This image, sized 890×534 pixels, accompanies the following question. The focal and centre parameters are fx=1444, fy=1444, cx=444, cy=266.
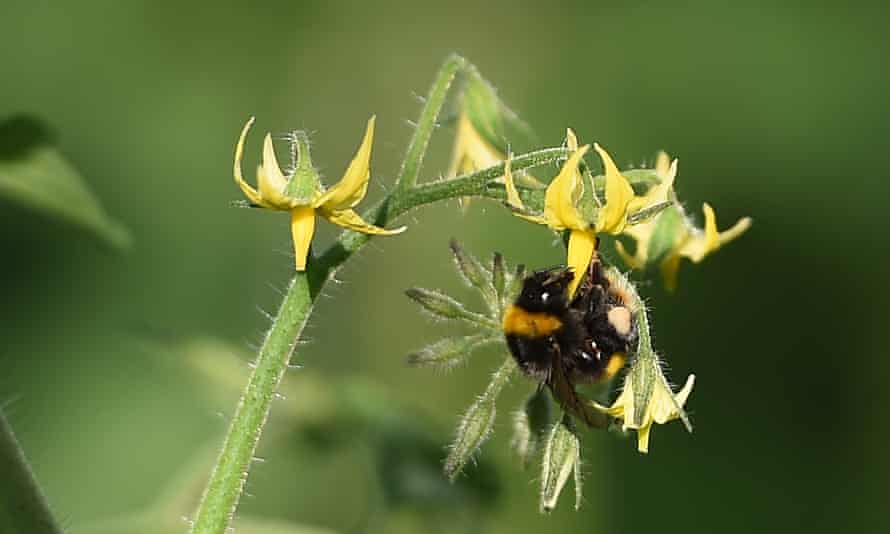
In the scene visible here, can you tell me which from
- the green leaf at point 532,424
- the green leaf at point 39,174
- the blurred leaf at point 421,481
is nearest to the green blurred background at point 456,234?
the blurred leaf at point 421,481

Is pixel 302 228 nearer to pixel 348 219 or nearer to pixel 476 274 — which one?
pixel 348 219

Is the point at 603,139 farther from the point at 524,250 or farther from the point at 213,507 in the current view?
the point at 213,507

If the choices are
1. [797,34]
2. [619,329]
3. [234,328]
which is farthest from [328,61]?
[619,329]

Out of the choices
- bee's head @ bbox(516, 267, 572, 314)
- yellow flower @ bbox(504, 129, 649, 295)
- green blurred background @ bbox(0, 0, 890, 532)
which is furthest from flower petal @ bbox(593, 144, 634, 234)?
green blurred background @ bbox(0, 0, 890, 532)

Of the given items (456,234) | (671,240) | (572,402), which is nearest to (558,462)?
(572,402)

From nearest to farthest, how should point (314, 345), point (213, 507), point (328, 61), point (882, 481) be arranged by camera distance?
point (213, 507)
point (882, 481)
point (314, 345)
point (328, 61)

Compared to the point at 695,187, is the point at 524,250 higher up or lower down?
lower down

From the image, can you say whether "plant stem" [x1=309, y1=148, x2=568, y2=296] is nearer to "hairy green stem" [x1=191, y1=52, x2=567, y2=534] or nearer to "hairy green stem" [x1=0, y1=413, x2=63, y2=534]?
"hairy green stem" [x1=191, y1=52, x2=567, y2=534]

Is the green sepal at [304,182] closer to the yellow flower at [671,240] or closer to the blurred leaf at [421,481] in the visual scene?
the yellow flower at [671,240]
